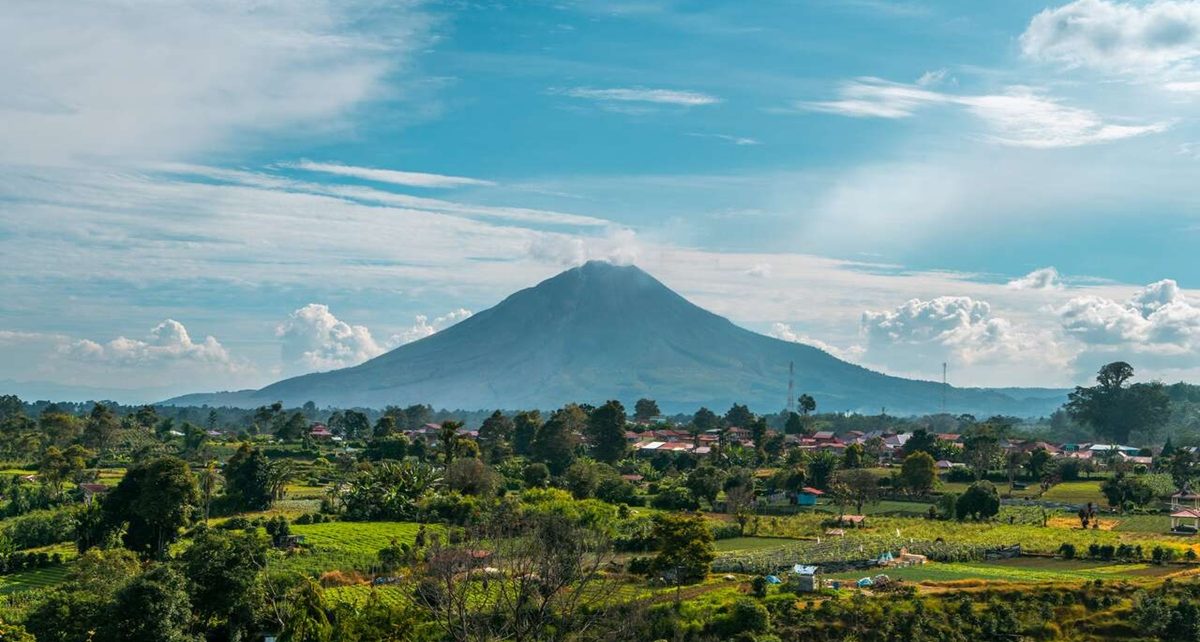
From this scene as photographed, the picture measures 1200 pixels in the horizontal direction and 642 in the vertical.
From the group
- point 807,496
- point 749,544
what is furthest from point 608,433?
point 749,544

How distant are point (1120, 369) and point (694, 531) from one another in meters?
99.3

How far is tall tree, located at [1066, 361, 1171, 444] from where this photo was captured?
401 feet

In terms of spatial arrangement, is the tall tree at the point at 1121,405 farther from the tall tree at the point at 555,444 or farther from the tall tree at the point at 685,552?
the tall tree at the point at 685,552

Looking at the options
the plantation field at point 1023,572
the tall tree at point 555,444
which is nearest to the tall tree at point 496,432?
the tall tree at point 555,444

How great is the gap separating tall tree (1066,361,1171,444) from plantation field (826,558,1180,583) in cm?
8725

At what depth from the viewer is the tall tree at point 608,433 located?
8519cm

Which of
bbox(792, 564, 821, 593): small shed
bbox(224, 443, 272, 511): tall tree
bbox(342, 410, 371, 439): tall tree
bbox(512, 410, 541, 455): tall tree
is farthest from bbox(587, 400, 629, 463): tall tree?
bbox(792, 564, 821, 593): small shed

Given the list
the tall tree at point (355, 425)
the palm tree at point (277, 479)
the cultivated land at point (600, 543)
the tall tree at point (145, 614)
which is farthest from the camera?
the tall tree at point (355, 425)

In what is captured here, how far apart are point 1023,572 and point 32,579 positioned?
3897cm

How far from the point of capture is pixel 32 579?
42375 mm

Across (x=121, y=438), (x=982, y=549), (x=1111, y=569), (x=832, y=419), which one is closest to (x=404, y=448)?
(x=121, y=438)

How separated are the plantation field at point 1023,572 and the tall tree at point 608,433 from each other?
139 feet

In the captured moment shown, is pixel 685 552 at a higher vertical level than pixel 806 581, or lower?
higher

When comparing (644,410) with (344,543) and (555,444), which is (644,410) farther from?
(344,543)
